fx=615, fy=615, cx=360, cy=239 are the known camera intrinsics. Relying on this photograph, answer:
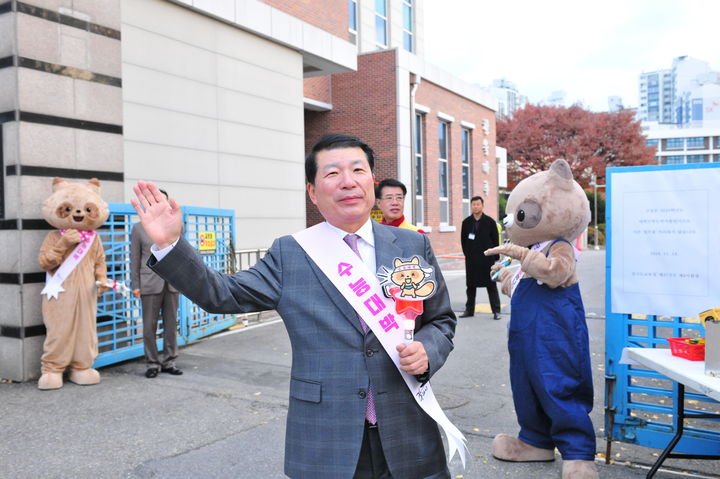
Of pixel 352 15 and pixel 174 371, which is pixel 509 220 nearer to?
pixel 174 371

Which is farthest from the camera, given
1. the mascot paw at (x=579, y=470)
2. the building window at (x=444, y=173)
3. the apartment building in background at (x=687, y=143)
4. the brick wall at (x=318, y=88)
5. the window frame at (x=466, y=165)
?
the apartment building in background at (x=687, y=143)

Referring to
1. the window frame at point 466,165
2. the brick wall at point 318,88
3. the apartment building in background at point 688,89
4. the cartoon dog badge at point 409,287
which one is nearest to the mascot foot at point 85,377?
the cartoon dog badge at point 409,287

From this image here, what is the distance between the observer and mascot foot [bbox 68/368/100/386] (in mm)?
6086

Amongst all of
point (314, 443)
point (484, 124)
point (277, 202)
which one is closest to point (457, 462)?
point (314, 443)

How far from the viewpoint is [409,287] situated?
2029mm

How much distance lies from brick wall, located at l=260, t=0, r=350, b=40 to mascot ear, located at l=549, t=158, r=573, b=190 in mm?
12927

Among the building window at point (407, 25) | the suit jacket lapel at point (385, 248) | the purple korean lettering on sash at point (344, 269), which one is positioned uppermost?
the building window at point (407, 25)

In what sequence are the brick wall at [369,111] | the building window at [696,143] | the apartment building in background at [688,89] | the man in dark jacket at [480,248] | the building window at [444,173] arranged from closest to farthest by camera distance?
the man in dark jacket at [480,248] → the brick wall at [369,111] → the building window at [444,173] → the building window at [696,143] → the apartment building in background at [688,89]

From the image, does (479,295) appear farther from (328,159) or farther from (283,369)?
(328,159)

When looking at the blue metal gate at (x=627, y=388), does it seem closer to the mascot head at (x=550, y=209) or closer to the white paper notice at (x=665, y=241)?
the white paper notice at (x=665, y=241)

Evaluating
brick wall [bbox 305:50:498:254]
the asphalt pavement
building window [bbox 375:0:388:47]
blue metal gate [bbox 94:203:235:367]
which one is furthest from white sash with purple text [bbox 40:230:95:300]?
building window [bbox 375:0:388:47]

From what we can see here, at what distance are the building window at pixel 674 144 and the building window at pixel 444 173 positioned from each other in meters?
85.5

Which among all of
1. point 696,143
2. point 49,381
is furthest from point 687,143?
point 49,381

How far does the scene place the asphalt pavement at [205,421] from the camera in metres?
4.02
